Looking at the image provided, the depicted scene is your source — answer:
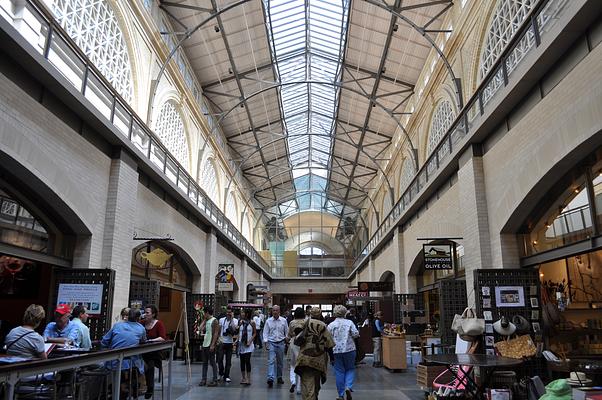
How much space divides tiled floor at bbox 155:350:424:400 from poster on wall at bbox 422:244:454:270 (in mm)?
2954

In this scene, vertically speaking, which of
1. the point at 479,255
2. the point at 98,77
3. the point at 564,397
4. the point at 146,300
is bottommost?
the point at 564,397

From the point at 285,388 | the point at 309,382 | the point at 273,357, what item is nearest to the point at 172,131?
the point at 273,357

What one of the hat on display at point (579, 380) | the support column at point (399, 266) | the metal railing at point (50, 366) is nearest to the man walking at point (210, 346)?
the metal railing at point (50, 366)

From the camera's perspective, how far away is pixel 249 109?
26.3 m

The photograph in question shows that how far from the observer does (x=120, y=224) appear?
11.7 meters

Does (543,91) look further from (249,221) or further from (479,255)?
(249,221)

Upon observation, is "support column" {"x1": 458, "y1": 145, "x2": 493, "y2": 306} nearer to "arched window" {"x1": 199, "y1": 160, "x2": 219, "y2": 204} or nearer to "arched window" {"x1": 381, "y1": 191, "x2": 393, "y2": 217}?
"arched window" {"x1": 199, "y1": 160, "x2": 219, "y2": 204}

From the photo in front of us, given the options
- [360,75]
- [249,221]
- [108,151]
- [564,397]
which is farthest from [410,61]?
[249,221]

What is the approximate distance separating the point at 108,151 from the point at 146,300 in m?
4.03

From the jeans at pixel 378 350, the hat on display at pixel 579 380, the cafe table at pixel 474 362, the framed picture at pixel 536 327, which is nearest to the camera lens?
the hat on display at pixel 579 380

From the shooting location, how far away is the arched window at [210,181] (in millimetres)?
24245

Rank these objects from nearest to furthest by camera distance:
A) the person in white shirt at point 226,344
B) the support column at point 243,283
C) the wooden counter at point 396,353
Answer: the person in white shirt at point 226,344, the wooden counter at point 396,353, the support column at point 243,283

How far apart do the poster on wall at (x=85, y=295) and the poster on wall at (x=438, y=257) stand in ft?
27.6

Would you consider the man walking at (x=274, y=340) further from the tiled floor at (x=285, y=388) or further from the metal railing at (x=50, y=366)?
the metal railing at (x=50, y=366)
